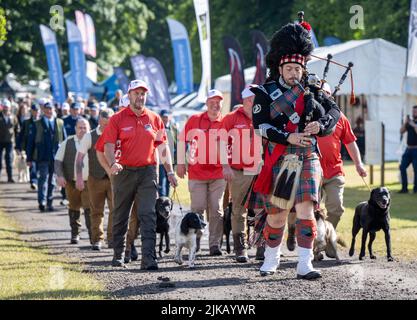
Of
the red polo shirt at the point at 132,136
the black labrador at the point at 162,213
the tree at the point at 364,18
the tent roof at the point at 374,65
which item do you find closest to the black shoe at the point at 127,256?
the black labrador at the point at 162,213

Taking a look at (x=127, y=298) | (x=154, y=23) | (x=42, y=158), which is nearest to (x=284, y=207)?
(x=127, y=298)

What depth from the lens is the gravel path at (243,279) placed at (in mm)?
9852

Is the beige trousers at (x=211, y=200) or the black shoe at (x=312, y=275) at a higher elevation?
the beige trousers at (x=211, y=200)

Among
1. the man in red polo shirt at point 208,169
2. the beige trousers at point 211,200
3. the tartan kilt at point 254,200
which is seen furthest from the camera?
the beige trousers at point 211,200

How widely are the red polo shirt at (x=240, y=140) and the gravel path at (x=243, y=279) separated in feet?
3.96

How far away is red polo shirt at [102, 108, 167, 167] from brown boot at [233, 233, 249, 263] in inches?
67.5

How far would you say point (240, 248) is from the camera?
516 inches

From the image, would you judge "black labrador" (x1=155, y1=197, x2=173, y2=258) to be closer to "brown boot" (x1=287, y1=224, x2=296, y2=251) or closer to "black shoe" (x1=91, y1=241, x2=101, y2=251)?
"black shoe" (x1=91, y1=241, x2=101, y2=251)

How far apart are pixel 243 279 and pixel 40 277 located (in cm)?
210

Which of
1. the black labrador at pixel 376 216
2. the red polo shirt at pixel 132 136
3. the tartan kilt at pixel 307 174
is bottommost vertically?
the black labrador at pixel 376 216

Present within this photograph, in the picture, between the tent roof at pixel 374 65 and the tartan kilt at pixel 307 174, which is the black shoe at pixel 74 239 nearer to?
the tartan kilt at pixel 307 174

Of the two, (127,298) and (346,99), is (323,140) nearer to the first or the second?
(127,298)

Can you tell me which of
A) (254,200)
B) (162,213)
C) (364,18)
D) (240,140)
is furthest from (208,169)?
(364,18)

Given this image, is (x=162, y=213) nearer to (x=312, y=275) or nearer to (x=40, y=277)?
(x=40, y=277)
